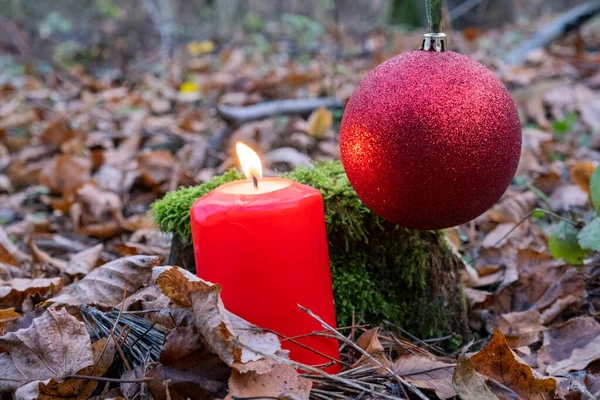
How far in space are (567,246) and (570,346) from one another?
385mm

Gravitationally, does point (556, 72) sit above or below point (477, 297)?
above

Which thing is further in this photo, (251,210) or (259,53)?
(259,53)

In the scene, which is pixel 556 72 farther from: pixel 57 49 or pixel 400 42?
pixel 57 49

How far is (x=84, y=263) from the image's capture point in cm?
→ 227

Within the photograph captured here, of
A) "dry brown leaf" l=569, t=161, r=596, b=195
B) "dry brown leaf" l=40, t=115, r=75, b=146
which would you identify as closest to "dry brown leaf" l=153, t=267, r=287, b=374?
"dry brown leaf" l=569, t=161, r=596, b=195

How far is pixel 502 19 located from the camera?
10484 millimetres

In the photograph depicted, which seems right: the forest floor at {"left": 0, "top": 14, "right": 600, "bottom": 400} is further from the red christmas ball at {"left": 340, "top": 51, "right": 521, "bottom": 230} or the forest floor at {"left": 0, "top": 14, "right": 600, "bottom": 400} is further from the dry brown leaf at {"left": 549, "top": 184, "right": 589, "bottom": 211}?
the red christmas ball at {"left": 340, "top": 51, "right": 521, "bottom": 230}

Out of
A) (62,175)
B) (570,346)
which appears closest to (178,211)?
(570,346)

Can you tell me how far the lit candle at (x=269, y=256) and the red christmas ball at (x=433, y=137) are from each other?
0.20 m

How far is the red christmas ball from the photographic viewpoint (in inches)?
48.6

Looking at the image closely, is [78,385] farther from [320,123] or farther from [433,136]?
[320,123]

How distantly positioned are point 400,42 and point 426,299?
5902mm

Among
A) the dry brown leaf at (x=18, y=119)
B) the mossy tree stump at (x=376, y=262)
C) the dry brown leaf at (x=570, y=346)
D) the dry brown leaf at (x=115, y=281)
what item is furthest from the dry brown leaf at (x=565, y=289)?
the dry brown leaf at (x=18, y=119)

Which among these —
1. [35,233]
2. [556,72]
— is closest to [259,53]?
[556,72]
